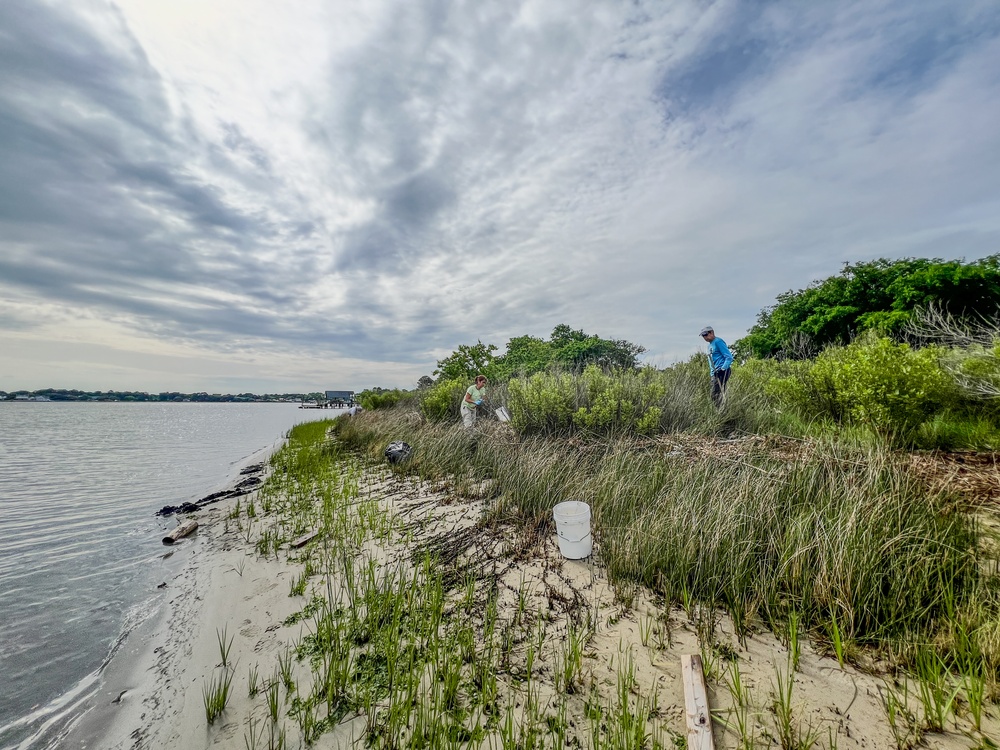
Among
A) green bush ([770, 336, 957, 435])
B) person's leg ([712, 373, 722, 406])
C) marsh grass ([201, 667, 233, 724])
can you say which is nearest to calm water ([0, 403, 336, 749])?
marsh grass ([201, 667, 233, 724])

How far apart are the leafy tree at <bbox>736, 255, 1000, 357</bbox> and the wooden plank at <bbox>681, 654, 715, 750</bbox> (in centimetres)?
1494

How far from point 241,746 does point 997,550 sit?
494 cm

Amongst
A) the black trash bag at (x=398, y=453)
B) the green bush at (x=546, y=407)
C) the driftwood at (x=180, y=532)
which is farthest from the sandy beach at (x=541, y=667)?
the black trash bag at (x=398, y=453)

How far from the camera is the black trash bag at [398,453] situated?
347 inches

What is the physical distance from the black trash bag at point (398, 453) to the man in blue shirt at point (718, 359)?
7.20 m

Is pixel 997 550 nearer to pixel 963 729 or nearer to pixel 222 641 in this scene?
pixel 963 729

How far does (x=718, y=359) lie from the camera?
862 cm

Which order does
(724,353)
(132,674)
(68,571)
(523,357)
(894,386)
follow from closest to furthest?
(132,674), (68,571), (894,386), (724,353), (523,357)

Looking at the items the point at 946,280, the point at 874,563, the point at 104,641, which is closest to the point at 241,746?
the point at 104,641

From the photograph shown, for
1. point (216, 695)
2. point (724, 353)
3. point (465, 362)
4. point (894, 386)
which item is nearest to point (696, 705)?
point (216, 695)

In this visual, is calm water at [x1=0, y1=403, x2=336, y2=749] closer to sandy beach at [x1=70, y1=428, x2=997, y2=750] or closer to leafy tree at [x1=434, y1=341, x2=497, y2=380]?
sandy beach at [x1=70, y1=428, x2=997, y2=750]

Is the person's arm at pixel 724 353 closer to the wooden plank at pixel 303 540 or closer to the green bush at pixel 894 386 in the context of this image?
the green bush at pixel 894 386

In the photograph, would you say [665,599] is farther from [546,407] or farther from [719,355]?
[719,355]

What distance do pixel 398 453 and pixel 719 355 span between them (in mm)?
7826
